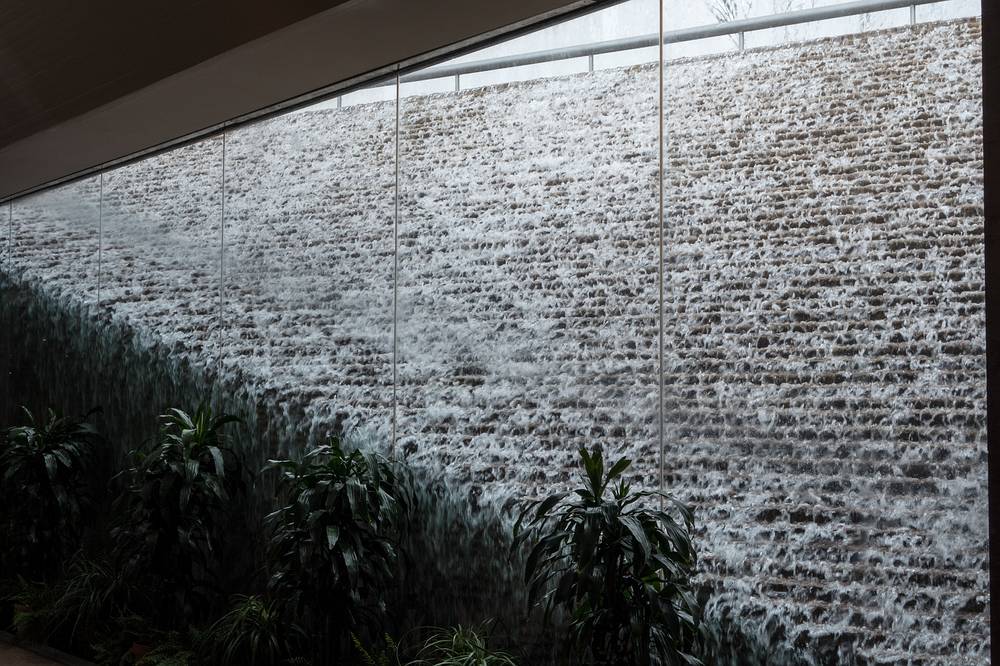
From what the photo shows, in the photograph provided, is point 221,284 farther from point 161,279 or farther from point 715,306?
point 715,306

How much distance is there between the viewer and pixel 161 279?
5.46 m

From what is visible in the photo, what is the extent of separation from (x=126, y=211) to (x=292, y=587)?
322 cm

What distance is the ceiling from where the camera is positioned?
3189 millimetres

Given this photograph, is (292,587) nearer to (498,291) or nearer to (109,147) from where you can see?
(498,291)

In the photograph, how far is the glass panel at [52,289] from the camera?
6039 mm

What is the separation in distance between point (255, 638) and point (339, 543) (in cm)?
73

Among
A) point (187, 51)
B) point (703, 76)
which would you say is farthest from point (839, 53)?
point (187, 51)

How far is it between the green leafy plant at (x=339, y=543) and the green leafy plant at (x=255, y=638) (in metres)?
0.19

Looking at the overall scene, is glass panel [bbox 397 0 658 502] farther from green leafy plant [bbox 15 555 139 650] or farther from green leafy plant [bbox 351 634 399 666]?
green leafy plant [bbox 15 555 139 650]

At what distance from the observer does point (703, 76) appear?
3.25 meters

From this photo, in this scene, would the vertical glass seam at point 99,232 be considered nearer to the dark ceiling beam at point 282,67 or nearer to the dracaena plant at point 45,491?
the dark ceiling beam at point 282,67

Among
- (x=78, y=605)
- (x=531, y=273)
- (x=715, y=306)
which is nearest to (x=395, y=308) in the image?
(x=531, y=273)

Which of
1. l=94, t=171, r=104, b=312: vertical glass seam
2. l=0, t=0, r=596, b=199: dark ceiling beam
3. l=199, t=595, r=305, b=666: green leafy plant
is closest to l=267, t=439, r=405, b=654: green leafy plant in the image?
l=199, t=595, r=305, b=666: green leafy plant

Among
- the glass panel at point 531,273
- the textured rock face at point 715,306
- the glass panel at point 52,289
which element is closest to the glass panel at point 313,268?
the textured rock face at point 715,306
